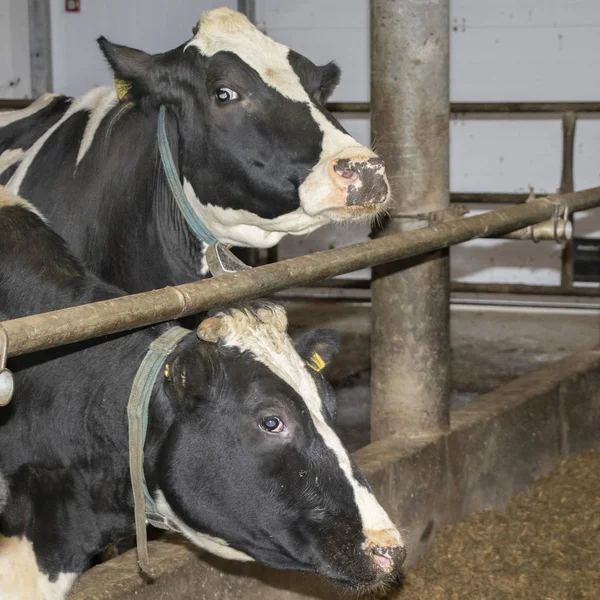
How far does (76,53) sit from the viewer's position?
8.34m

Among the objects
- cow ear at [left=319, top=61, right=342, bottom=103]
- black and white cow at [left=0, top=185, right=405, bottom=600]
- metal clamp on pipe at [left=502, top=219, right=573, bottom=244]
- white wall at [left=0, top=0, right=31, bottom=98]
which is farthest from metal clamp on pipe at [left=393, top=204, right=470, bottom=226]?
white wall at [left=0, top=0, right=31, bottom=98]

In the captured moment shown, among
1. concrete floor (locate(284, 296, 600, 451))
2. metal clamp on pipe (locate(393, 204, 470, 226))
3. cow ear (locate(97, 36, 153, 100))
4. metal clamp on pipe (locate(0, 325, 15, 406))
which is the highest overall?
cow ear (locate(97, 36, 153, 100))

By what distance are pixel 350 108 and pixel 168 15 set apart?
248 centimetres

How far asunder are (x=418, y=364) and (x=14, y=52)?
18.5ft

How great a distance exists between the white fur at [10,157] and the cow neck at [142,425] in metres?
1.62

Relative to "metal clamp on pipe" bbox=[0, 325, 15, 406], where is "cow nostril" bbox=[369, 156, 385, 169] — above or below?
above

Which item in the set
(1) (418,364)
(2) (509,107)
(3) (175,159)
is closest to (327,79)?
(3) (175,159)

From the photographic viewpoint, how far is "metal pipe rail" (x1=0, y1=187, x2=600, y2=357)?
181cm

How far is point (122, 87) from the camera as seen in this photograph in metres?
3.28

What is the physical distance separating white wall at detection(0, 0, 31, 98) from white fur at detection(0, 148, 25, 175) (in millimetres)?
4884

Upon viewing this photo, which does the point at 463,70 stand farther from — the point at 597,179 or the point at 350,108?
the point at 350,108

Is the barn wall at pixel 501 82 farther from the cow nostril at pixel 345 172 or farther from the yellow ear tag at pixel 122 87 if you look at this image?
the cow nostril at pixel 345 172

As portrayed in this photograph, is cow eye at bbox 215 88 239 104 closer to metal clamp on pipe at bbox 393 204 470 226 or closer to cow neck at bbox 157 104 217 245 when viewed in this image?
cow neck at bbox 157 104 217 245

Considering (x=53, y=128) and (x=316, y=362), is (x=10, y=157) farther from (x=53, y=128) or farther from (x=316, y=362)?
(x=316, y=362)
